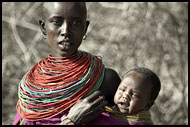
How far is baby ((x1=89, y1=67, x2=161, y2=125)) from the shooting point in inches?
75.5

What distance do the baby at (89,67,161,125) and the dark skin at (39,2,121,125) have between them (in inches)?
2.9

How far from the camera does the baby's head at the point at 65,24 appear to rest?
1913 mm

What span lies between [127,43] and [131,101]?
3.24 m

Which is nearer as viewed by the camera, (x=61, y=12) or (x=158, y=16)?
(x=61, y=12)

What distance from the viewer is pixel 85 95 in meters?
1.96

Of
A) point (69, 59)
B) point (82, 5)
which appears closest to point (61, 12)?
point (82, 5)

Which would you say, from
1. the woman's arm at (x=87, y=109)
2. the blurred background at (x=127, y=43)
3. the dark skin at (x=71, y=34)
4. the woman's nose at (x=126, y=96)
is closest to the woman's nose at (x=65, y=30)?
the dark skin at (x=71, y=34)

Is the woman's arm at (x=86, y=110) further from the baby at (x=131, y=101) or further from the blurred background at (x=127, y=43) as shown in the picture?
the blurred background at (x=127, y=43)

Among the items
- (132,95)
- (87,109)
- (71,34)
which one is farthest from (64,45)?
(132,95)

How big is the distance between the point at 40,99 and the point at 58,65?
0.24m

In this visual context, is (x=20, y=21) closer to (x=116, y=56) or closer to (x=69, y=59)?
(x=116, y=56)

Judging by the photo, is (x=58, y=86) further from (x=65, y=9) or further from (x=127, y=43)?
(x=127, y=43)

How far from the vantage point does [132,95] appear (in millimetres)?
1939

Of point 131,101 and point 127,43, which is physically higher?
point 131,101
